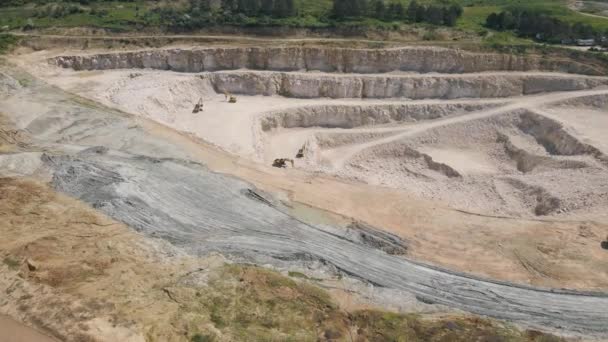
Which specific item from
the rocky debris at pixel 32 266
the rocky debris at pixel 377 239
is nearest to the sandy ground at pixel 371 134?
the rocky debris at pixel 377 239

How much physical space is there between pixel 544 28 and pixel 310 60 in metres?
30.0

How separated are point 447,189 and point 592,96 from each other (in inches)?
829

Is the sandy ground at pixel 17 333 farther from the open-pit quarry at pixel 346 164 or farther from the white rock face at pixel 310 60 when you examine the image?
the white rock face at pixel 310 60

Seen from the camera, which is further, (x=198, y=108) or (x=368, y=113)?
(x=368, y=113)

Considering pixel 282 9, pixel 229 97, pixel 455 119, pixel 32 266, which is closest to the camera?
pixel 32 266

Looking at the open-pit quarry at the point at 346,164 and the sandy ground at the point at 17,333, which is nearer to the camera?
the sandy ground at the point at 17,333

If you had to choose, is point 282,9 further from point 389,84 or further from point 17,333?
point 17,333

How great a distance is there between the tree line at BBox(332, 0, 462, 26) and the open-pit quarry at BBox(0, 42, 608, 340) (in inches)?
445

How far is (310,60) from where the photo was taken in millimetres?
53344

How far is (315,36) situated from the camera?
186ft

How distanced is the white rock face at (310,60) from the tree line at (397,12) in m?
11.2

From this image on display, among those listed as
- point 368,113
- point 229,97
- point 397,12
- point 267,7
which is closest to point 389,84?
point 368,113

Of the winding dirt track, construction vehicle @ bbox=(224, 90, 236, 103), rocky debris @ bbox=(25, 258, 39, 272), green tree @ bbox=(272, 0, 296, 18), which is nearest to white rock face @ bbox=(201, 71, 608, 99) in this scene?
construction vehicle @ bbox=(224, 90, 236, 103)

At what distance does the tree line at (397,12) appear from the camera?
2419 inches
